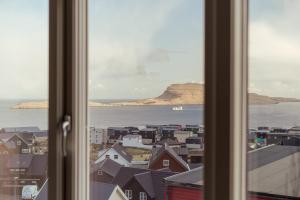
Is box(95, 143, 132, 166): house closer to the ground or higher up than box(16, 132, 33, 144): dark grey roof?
closer to the ground

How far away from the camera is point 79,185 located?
6.70 ft

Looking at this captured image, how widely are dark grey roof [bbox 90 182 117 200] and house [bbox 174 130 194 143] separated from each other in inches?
17.8

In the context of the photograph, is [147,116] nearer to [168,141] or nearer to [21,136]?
[168,141]

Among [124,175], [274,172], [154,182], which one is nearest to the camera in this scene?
[274,172]

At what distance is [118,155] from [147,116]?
0.26m

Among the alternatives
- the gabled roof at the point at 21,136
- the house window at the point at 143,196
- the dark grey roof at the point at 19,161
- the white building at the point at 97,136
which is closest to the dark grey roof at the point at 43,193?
the dark grey roof at the point at 19,161

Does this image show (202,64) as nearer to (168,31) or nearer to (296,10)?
(168,31)

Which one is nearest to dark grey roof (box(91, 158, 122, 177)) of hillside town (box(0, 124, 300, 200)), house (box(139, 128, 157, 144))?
hillside town (box(0, 124, 300, 200))

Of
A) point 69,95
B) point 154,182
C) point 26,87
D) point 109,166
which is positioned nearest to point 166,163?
point 154,182

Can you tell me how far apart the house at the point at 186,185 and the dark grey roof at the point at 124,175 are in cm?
17

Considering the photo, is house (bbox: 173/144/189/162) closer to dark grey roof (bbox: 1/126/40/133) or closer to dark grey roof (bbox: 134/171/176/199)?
dark grey roof (bbox: 134/171/176/199)

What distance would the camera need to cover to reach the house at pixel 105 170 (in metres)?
1.94

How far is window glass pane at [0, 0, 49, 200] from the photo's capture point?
208 cm

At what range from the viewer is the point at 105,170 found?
1979 mm
